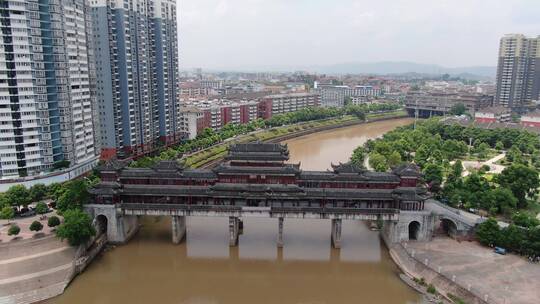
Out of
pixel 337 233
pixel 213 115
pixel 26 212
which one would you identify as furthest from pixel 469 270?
pixel 213 115

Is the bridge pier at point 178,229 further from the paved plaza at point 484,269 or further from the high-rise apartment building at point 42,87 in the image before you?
the paved plaza at point 484,269

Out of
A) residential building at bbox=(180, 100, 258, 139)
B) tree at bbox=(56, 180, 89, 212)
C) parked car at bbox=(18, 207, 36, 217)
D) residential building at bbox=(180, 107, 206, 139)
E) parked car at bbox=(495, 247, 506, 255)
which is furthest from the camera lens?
residential building at bbox=(180, 100, 258, 139)

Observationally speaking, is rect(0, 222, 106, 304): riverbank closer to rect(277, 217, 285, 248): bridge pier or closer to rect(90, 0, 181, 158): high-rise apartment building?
rect(277, 217, 285, 248): bridge pier

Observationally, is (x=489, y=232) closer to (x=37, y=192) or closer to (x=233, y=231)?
(x=233, y=231)

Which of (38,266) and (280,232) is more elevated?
(280,232)

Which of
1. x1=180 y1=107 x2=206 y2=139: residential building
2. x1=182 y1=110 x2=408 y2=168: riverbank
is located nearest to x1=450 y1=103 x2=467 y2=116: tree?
x1=182 y1=110 x2=408 y2=168: riverbank

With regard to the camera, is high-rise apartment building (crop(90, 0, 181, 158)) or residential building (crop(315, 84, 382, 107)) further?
A: residential building (crop(315, 84, 382, 107))
